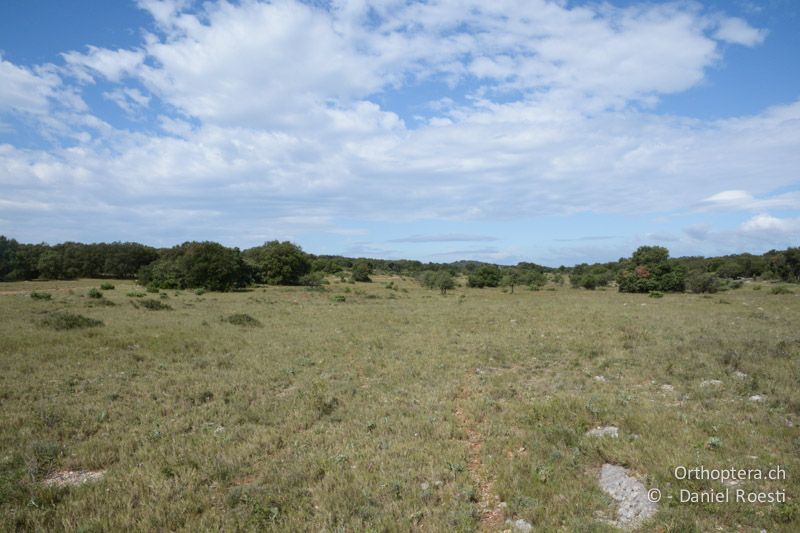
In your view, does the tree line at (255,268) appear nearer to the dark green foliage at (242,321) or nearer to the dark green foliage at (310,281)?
the dark green foliage at (310,281)

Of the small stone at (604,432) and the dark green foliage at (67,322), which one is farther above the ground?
the dark green foliage at (67,322)

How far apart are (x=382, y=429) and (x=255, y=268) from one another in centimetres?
7957

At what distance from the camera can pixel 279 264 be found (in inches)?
3317

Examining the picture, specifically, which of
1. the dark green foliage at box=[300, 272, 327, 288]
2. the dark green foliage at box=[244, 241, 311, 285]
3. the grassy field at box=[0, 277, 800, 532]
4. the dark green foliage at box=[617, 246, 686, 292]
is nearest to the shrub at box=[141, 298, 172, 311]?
the grassy field at box=[0, 277, 800, 532]

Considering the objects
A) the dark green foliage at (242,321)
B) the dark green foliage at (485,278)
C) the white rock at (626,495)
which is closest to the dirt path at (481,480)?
the white rock at (626,495)

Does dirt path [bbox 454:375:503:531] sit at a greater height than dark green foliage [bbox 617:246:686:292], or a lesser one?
lesser

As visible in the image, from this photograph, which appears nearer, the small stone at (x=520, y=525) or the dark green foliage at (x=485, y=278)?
the small stone at (x=520, y=525)

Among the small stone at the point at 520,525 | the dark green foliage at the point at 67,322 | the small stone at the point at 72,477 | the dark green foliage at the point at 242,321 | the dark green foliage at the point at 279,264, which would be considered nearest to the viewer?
the small stone at the point at 520,525

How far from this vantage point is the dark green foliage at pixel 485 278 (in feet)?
301

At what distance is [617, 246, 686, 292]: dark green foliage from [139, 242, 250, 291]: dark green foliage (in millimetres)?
66472

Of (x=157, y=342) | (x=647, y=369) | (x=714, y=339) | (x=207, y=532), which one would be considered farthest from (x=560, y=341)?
(x=157, y=342)

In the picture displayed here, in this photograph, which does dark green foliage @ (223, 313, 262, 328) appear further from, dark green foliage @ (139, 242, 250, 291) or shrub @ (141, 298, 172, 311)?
dark green foliage @ (139, 242, 250, 291)

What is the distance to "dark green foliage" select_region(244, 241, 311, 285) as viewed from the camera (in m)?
83.9

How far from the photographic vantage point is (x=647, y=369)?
13719 millimetres
